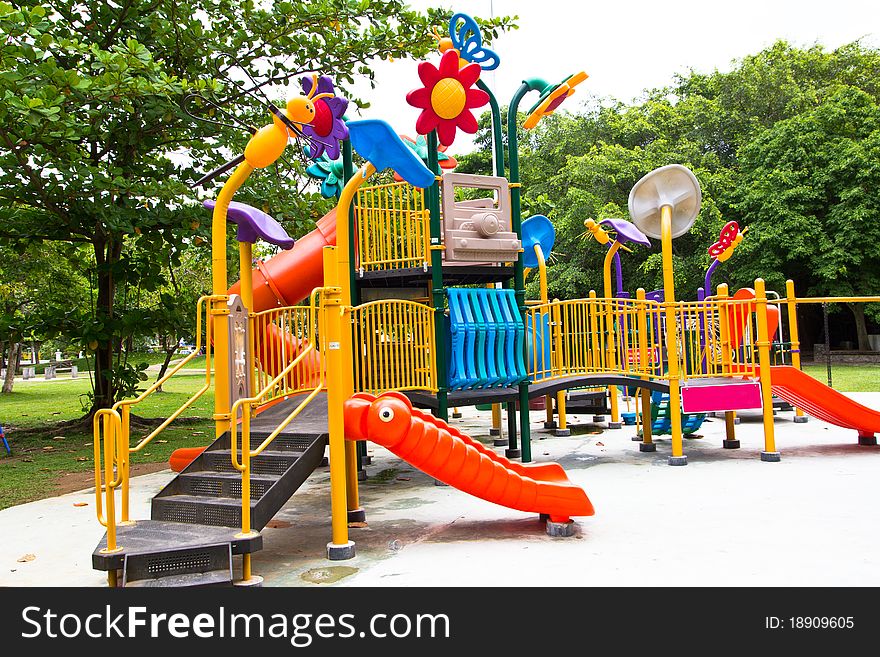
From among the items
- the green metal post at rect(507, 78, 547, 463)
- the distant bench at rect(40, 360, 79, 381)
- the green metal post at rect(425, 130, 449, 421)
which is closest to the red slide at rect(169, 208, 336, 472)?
the green metal post at rect(425, 130, 449, 421)

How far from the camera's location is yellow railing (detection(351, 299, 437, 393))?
898 cm

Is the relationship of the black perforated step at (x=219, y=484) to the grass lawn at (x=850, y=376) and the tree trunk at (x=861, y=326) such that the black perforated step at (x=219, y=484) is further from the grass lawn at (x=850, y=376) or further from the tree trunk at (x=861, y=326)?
the tree trunk at (x=861, y=326)

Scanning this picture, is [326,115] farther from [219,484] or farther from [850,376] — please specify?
[850,376]

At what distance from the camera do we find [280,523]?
7.54 metres

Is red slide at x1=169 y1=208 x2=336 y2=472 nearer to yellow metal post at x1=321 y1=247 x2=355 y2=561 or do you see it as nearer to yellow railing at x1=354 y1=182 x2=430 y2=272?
yellow railing at x1=354 y1=182 x2=430 y2=272

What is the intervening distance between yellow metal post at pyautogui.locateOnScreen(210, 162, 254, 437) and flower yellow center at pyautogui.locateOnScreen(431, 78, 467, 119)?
7.16 feet

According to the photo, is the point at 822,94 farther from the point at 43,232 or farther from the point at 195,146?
the point at 43,232

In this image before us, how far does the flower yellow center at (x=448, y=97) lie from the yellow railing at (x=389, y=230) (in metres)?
1.90

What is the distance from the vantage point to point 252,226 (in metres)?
8.21

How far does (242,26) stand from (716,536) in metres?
12.0

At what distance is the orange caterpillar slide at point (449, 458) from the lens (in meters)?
6.42

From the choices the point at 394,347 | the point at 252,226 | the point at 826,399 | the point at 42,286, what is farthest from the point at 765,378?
the point at 42,286

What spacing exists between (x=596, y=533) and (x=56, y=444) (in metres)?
11.1
